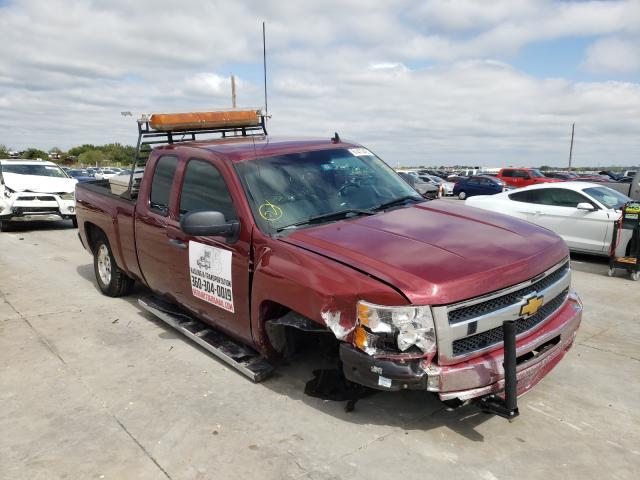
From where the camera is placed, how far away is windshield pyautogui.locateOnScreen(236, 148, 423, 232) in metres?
3.75

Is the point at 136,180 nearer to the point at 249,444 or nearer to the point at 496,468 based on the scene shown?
the point at 249,444

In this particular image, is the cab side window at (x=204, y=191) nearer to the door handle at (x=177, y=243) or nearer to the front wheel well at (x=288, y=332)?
the door handle at (x=177, y=243)

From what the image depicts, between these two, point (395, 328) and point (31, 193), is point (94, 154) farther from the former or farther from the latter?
point (395, 328)

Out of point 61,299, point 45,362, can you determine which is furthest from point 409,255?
point 61,299

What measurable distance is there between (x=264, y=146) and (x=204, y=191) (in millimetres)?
649

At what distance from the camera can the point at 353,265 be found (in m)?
2.95

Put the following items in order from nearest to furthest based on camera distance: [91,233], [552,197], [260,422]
A: 1. [260,422]
2. [91,233]
3. [552,197]

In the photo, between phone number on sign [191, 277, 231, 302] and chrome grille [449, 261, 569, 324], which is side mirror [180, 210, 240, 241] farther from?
chrome grille [449, 261, 569, 324]

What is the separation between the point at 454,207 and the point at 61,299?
4875mm

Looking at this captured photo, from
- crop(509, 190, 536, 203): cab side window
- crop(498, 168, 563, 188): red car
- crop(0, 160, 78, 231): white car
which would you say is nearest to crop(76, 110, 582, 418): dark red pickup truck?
crop(509, 190, 536, 203): cab side window

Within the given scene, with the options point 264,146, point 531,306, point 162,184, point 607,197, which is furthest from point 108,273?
point 607,197

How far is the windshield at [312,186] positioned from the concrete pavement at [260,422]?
1.29 m

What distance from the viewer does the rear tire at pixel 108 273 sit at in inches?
242

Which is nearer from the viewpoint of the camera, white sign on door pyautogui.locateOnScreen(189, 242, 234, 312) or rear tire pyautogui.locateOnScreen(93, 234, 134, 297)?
white sign on door pyautogui.locateOnScreen(189, 242, 234, 312)
